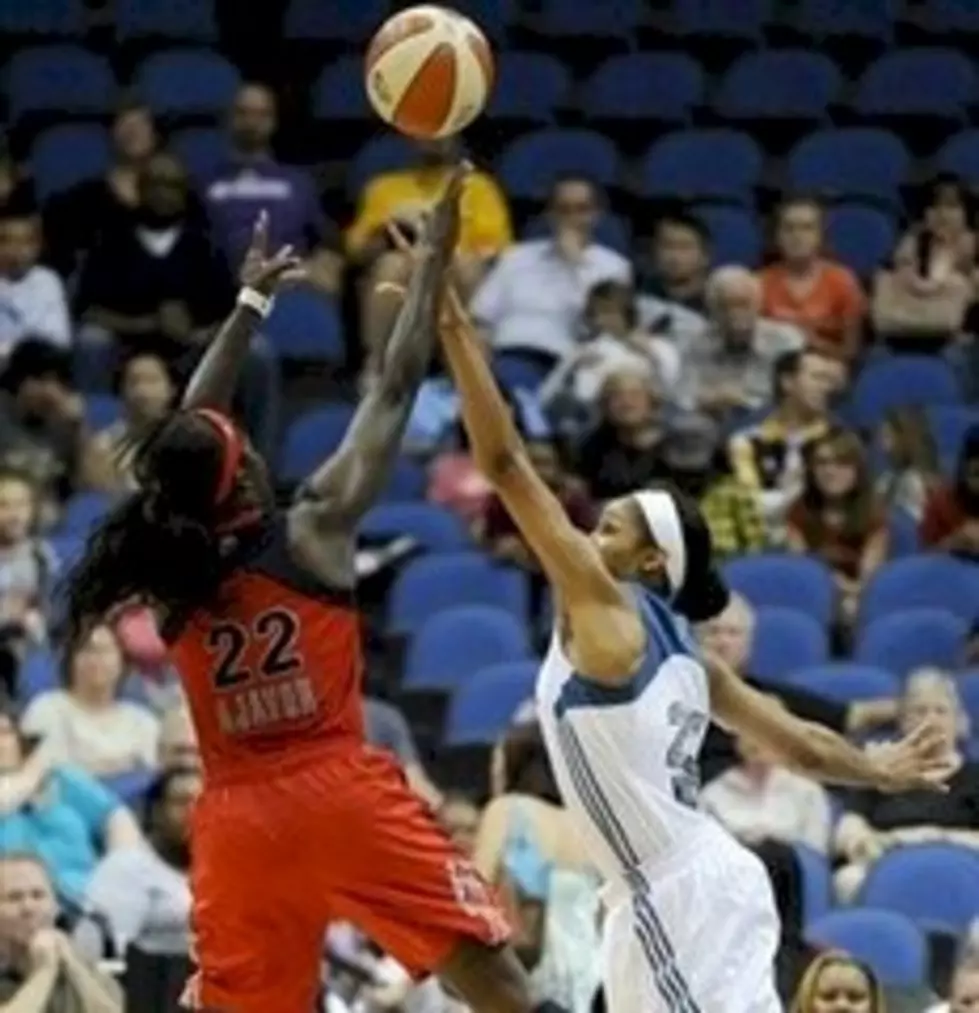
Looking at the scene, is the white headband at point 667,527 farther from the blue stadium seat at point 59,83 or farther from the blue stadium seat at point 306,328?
the blue stadium seat at point 59,83

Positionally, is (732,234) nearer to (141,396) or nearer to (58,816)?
(141,396)

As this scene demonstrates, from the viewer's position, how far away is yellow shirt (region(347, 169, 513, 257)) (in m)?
17.0

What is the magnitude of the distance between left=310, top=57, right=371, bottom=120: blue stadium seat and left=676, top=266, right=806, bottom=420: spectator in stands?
90.4 inches

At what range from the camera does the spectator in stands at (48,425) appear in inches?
603

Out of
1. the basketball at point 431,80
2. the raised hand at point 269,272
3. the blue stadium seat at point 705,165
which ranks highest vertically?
the basketball at point 431,80

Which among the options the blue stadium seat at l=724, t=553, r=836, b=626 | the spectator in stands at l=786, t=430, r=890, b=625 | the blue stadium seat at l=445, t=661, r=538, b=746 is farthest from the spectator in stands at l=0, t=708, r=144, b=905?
the spectator in stands at l=786, t=430, r=890, b=625

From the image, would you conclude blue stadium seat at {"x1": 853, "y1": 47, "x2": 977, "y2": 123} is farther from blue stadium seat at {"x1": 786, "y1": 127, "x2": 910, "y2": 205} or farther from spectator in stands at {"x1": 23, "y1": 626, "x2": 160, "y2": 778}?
spectator in stands at {"x1": 23, "y1": 626, "x2": 160, "y2": 778}

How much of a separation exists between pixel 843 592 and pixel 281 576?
18.3ft

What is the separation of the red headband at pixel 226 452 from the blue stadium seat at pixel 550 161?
849 cm

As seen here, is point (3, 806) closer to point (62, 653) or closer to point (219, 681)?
point (62, 653)

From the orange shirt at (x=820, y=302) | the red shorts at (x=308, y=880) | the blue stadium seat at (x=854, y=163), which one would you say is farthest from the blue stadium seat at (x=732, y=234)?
the red shorts at (x=308, y=880)

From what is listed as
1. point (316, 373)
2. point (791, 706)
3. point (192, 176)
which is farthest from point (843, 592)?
point (192, 176)

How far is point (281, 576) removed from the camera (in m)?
9.41

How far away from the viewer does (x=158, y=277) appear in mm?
16516
